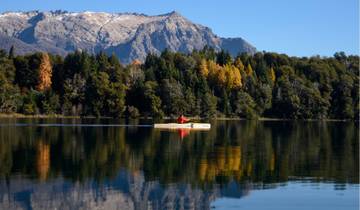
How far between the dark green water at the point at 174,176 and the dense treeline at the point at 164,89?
98.8 m

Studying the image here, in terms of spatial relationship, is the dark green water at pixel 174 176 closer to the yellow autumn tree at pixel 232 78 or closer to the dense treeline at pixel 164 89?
the dense treeline at pixel 164 89

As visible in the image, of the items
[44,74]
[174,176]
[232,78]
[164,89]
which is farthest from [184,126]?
[232,78]

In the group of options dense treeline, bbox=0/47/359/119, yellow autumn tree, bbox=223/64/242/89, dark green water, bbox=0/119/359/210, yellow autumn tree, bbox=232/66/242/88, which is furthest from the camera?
yellow autumn tree, bbox=232/66/242/88

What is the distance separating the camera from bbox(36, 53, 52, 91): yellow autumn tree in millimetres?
171738

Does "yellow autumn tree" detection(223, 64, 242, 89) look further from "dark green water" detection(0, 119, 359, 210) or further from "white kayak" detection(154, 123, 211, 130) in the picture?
"dark green water" detection(0, 119, 359, 210)

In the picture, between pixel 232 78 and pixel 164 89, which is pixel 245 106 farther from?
pixel 164 89

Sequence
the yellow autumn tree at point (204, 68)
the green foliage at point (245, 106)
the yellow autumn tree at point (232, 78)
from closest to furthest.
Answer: the green foliage at point (245, 106) → the yellow autumn tree at point (232, 78) → the yellow autumn tree at point (204, 68)

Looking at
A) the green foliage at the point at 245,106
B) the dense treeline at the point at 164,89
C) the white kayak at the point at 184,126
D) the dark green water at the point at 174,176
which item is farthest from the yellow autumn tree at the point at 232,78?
the dark green water at the point at 174,176

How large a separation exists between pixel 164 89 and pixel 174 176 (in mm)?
128579

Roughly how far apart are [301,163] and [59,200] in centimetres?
2406

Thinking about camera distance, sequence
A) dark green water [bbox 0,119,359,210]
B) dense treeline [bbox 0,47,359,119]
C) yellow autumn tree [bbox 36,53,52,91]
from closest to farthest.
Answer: dark green water [bbox 0,119,359,210]
dense treeline [bbox 0,47,359,119]
yellow autumn tree [bbox 36,53,52,91]

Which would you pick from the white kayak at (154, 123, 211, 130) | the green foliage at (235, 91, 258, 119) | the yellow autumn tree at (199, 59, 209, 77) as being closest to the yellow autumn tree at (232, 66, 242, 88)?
the green foliage at (235, 91, 258, 119)

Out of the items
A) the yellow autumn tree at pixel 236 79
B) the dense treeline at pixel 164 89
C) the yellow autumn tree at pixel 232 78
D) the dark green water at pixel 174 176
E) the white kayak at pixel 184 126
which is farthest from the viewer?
the yellow autumn tree at pixel 236 79

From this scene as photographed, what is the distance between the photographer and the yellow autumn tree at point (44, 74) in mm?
171738
